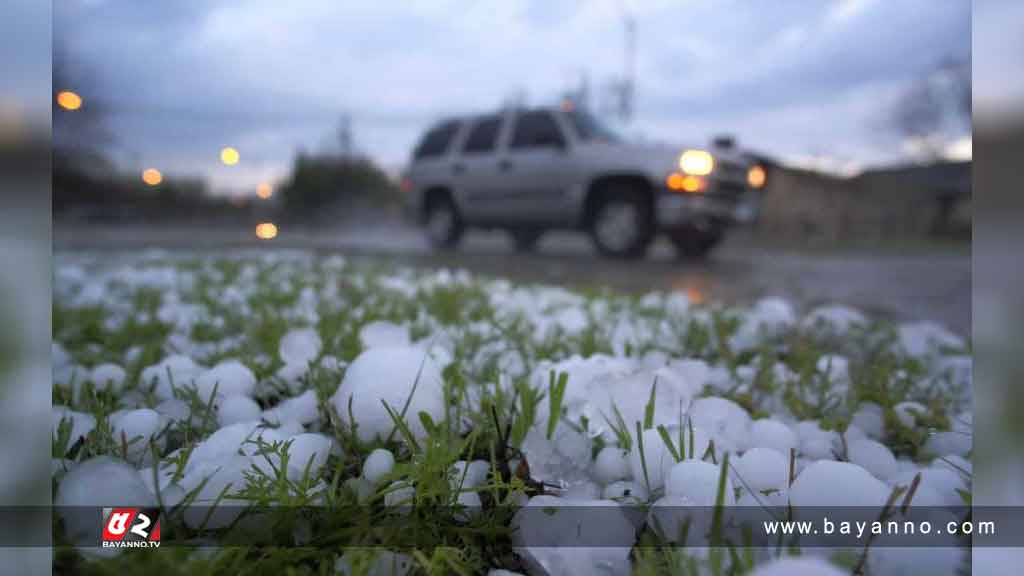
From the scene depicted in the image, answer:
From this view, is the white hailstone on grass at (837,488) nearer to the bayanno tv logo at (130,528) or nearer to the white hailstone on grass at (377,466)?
the white hailstone on grass at (377,466)

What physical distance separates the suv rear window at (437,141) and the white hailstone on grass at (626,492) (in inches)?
252

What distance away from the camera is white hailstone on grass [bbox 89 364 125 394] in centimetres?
103

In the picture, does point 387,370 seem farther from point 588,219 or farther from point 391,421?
point 588,219

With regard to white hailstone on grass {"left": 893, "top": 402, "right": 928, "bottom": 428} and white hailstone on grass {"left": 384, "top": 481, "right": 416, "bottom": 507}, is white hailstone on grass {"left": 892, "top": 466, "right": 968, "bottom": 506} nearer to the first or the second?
white hailstone on grass {"left": 893, "top": 402, "right": 928, "bottom": 428}

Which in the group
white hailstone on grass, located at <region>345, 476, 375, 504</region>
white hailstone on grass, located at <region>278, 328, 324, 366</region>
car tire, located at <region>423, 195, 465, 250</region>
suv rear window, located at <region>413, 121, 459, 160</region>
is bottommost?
white hailstone on grass, located at <region>345, 476, 375, 504</region>

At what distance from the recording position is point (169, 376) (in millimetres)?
960

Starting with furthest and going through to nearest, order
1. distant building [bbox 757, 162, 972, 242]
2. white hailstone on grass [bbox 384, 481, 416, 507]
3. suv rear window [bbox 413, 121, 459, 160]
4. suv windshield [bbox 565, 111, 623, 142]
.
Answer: distant building [bbox 757, 162, 972, 242]
suv rear window [bbox 413, 121, 459, 160]
suv windshield [bbox 565, 111, 623, 142]
white hailstone on grass [bbox 384, 481, 416, 507]

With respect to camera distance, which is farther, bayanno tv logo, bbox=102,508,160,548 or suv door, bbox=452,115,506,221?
suv door, bbox=452,115,506,221

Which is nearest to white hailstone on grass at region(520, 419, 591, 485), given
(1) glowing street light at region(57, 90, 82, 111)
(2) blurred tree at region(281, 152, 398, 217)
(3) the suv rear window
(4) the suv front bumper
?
(1) glowing street light at region(57, 90, 82, 111)

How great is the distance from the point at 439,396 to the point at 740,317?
4.42 ft

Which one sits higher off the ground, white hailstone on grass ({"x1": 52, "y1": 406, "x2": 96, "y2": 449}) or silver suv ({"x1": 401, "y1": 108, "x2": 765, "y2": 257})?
silver suv ({"x1": 401, "y1": 108, "x2": 765, "y2": 257})

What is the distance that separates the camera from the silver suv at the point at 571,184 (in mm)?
4801

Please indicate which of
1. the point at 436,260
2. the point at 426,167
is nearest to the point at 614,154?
the point at 436,260

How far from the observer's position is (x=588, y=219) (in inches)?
209
